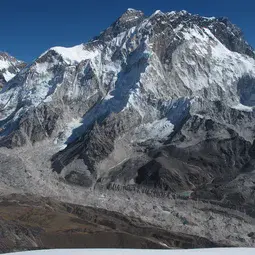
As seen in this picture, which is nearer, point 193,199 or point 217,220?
point 217,220

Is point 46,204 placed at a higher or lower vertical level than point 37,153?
lower

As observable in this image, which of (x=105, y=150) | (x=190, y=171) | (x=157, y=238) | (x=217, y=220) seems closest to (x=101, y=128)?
(x=105, y=150)

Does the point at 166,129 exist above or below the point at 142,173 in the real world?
above

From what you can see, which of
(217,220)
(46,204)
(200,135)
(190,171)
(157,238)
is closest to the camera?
(157,238)

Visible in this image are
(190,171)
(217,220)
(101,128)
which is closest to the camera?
(217,220)

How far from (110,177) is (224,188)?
115 feet

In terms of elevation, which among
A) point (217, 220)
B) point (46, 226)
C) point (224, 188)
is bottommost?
point (46, 226)

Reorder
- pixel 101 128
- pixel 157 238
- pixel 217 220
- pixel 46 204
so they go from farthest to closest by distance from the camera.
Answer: pixel 101 128 → pixel 46 204 → pixel 217 220 → pixel 157 238

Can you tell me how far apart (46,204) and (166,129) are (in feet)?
220

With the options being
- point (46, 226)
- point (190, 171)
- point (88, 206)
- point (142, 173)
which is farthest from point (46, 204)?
point (190, 171)

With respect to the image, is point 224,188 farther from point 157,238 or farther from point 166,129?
point 166,129

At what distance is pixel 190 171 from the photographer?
142250 mm

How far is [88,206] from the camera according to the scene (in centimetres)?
12338

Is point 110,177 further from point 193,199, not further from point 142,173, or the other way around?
point 193,199
